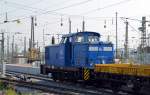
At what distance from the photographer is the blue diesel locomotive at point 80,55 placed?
1024 inches

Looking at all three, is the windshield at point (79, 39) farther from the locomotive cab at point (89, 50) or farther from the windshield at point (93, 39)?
the windshield at point (93, 39)

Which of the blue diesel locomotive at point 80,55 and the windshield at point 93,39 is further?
the windshield at point 93,39

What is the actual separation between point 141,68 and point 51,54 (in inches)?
527

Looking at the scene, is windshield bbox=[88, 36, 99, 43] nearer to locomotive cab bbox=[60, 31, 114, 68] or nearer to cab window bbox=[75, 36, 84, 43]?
locomotive cab bbox=[60, 31, 114, 68]

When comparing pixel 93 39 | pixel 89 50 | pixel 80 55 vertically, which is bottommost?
pixel 80 55

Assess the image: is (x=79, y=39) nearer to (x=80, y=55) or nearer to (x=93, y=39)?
(x=93, y=39)

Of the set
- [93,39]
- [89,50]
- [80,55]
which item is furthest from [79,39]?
[89,50]

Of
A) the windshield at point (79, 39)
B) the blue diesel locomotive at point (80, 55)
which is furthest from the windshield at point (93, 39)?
the windshield at point (79, 39)

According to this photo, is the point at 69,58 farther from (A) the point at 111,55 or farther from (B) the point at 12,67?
(B) the point at 12,67

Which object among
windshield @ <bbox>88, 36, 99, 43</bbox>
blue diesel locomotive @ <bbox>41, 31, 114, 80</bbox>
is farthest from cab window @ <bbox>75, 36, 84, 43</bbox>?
windshield @ <bbox>88, 36, 99, 43</bbox>

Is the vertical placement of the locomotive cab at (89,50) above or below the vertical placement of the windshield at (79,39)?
below

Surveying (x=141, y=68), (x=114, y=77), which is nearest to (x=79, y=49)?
(x=114, y=77)

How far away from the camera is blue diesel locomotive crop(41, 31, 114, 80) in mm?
26016

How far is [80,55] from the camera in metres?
26.8
